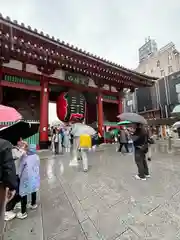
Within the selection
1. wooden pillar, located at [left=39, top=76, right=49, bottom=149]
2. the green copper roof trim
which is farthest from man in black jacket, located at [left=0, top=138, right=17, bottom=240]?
the green copper roof trim

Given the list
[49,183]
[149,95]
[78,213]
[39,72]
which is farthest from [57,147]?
[149,95]

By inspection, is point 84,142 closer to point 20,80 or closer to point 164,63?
point 20,80

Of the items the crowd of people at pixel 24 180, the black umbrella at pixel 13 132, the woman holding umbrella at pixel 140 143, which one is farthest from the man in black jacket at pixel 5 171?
the woman holding umbrella at pixel 140 143

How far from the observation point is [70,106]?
9.20 metres

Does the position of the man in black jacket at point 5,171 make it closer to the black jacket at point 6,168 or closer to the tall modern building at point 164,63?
the black jacket at point 6,168

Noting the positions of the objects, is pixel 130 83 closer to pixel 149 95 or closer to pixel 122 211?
pixel 122 211

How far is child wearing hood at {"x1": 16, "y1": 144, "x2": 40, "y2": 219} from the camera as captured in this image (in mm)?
2227

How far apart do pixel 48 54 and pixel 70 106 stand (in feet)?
10.9

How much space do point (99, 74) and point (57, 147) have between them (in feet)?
19.6

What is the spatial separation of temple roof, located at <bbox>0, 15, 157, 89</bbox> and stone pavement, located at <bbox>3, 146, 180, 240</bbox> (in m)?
6.13

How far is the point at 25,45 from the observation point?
6426mm

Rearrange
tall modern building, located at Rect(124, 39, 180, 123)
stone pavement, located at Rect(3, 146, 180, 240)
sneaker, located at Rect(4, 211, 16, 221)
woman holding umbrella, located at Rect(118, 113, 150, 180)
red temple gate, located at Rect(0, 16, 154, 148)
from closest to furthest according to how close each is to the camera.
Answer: stone pavement, located at Rect(3, 146, 180, 240)
sneaker, located at Rect(4, 211, 16, 221)
woman holding umbrella, located at Rect(118, 113, 150, 180)
red temple gate, located at Rect(0, 16, 154, 148)
tall modern building, located at Rect(124, 39, 180, 123)

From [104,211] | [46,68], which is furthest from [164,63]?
[104,211]

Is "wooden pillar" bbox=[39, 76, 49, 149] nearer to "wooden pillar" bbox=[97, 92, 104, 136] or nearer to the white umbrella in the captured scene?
the white umbrella
